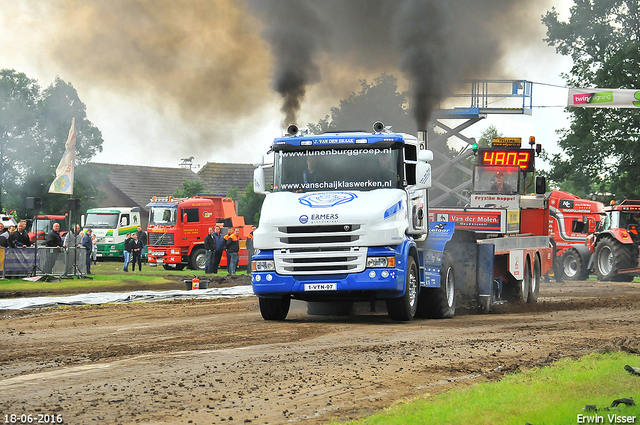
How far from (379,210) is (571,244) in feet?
76.1

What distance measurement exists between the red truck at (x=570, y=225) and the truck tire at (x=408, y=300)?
66.1ft

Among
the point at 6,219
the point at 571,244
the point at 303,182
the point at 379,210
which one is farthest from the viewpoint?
the point at 6,219

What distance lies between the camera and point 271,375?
8656 millimetres

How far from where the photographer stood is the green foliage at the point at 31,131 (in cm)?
5109

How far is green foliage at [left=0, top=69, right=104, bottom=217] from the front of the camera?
51094mm

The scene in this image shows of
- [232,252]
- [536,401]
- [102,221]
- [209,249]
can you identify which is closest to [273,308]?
[536,401]

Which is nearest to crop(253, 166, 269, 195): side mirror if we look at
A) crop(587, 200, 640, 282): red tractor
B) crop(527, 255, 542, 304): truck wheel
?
crop(527, 255, 542, 304): truck wheel

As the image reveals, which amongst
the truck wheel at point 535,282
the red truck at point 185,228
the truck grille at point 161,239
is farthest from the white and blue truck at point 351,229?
the truck grille at point 161,239

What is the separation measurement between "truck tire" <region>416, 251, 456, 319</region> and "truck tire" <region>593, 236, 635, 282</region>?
16.6 m

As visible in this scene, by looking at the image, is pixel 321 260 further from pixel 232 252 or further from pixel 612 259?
pixel 612 259

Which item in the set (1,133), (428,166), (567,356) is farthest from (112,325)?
(1,133)

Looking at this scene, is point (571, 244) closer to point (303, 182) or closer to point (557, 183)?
point (557, 183)

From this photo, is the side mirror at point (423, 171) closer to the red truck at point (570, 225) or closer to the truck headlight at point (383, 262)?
the truck headlight at point (383, 262)

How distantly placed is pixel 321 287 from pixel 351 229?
103 cm
